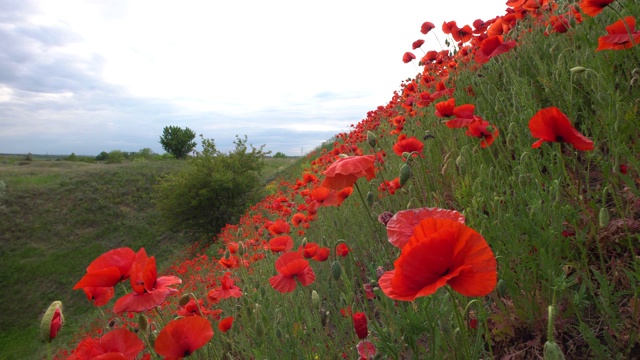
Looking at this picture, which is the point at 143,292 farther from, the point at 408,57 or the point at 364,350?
the point at 408,57

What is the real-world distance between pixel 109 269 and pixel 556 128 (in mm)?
1478

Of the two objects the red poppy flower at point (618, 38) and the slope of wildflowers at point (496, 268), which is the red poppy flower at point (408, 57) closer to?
the slope of wildflowers at point (496, 268)

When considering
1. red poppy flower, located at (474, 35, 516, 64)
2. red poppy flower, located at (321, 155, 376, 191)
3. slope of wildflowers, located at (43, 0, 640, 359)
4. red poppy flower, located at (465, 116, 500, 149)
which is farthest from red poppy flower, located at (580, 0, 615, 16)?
red poppy flower, located at (321, 155, 376, 191)

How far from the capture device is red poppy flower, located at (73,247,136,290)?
1349 millimetres

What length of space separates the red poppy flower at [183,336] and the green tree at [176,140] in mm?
47439

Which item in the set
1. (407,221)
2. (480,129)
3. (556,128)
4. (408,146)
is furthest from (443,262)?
(408,146)

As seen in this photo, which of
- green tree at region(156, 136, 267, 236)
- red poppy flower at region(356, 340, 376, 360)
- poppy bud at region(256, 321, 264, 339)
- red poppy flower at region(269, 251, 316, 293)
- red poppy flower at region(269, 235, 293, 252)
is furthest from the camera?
green tree at region(156, 136, 267, 236)

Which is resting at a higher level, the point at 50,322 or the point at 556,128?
the point at 556,128

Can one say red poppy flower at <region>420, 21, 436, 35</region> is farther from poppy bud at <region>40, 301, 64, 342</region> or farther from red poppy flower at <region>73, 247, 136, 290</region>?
poppy bud at <region>40, 301, 64, 342</region>

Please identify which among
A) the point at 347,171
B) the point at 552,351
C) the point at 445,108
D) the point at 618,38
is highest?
the point at 618,38

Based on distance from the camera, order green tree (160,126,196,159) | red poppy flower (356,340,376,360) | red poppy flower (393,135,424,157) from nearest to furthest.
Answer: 1. red poppy flower (356,340,376,360)
2. red poppy flower (393,135,424,157)
3. green tree (160,126,196,159)

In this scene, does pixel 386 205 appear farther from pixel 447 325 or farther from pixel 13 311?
pixel 13 311

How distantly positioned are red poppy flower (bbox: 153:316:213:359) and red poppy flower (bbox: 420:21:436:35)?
3673 millimetres

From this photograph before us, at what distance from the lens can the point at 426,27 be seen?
400cm
